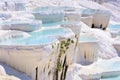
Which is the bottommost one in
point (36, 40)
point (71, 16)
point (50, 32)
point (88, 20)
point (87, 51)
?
point (87, 51)

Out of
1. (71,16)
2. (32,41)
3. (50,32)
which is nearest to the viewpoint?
(32,41)

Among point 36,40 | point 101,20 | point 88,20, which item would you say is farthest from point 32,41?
point 101,20

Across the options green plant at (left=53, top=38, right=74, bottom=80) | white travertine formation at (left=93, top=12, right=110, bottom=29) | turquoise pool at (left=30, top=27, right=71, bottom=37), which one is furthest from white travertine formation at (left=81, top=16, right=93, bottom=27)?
green plant at (left=53, top=38, right=74, bottom=80)

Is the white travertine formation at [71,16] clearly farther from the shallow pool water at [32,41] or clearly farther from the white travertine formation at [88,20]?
the shallow pool water at [32,41]

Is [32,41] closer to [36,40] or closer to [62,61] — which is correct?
[36,40]

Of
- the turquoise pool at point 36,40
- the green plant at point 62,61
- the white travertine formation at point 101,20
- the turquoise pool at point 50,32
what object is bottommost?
the white travertine formation at point 101,20

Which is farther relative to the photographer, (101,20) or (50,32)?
(101,20)

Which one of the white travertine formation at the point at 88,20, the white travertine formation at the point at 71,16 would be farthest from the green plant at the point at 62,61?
the white travertine formation at the point at 88,20

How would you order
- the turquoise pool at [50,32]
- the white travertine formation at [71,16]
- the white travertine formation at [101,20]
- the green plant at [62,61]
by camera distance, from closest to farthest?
the green plant at [62,61] < the turquoise pool at [50,32] < the white travertine formation at [71,16] < the white travertine formation at [101,20]

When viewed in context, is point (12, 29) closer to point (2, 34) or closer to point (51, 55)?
point (2, 34)

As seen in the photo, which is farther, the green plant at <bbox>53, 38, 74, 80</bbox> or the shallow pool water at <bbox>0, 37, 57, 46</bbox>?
the green plant at <bbox>53, 38, 74, 80</bbox>

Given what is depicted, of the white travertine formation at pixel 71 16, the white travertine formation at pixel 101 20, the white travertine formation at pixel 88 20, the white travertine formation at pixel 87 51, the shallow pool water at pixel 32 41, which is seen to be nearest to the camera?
the shallow pool water at pixel 32 41

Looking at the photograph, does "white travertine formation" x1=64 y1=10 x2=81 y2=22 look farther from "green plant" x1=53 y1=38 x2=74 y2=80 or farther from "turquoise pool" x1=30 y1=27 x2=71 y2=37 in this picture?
"green plant" x1=53 y1=38 x2=74 y2=80

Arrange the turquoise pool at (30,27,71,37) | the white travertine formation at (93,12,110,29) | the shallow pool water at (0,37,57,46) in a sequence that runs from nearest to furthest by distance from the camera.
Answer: the shallow pool water at (0,37,57,46), the turquoise pool at (30,27,71,37), the white travertine formation at (93,12,110,29)
